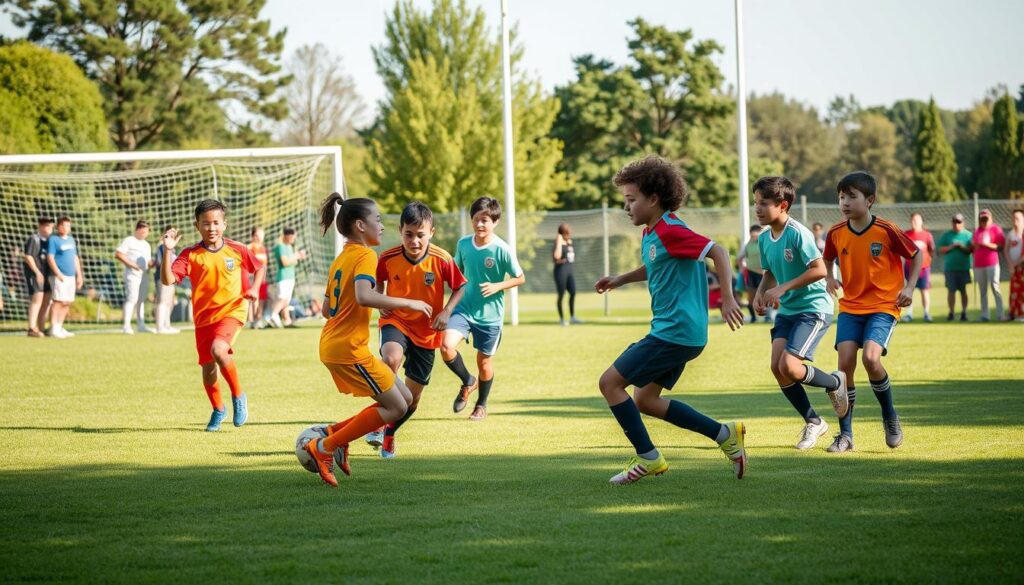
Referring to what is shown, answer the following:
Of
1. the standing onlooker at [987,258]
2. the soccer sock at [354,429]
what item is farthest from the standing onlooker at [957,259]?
the soccer sock at [354,429]

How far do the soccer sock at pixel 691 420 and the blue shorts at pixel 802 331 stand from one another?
1.53 m

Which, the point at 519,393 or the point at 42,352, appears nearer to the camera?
the point at 519,393

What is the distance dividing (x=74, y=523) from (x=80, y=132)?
101 feet

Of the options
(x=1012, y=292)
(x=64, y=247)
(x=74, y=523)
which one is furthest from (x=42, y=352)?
(x=1012, y=292)

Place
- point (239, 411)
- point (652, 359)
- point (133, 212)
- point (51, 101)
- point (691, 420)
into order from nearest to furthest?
point (652, 359) → point (691, 420) → point (239, 411) → point (133, 212) → point (51, 101)

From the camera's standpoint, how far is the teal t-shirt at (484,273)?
33.9 ft

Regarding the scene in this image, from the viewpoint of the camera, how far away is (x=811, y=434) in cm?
795

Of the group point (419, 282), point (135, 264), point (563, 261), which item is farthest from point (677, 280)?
point (135, 264)

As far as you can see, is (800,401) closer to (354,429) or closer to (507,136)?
(354,429)

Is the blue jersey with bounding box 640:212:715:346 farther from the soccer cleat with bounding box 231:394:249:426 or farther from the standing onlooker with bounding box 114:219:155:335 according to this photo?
the standing onlooker with bounding box 114:219:155:335

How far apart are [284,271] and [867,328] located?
1696 cm

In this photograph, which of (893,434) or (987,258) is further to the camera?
(987,258)

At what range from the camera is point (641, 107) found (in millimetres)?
53062

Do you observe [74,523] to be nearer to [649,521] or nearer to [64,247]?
[649,521]
